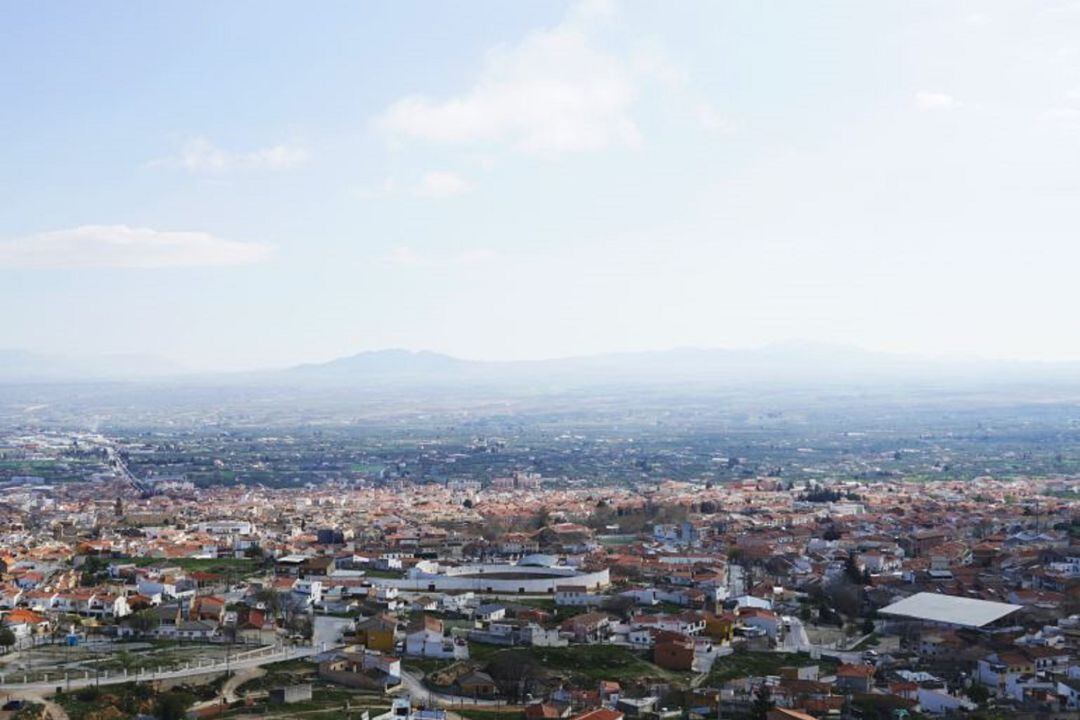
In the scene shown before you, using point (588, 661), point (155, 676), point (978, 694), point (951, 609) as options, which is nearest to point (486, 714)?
point (588, 661)

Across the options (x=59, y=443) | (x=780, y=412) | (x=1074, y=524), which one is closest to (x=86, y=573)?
(x=1074, y=524)

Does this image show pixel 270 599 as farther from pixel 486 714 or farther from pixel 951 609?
pixel 951 609

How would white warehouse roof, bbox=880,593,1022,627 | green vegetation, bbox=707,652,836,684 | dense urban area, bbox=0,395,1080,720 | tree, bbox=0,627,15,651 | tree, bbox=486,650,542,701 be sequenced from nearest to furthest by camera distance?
dense urban area, bbox=0,395,1080,720
tree, bbox=486,650,542,701
green vegetation, bbox=707,652,836,684
tree, bbox=0,627,15,651
white warehouse roof, bbox=880,593,1022,627

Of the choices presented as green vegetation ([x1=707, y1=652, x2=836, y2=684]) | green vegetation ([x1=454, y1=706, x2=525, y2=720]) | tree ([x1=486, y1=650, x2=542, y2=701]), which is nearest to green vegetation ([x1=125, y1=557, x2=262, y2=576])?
tree ([x1=486, y1=650, x2=542, y2=701])

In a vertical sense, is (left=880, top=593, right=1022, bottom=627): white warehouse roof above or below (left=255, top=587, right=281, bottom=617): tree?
below

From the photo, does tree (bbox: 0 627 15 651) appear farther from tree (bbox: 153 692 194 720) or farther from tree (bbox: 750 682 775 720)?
tree (bbox: 750 682 775 720)

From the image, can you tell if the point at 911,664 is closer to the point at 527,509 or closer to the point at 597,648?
the point at 597,648

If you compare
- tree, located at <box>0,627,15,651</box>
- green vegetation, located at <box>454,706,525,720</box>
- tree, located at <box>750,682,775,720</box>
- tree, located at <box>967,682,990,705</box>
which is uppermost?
tree, located at <box>0,627,15,651</box>
